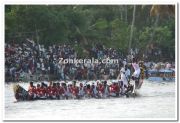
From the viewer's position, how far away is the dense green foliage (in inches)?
941

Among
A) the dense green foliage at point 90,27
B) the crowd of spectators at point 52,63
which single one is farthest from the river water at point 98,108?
the dense green foliage at point 90,27

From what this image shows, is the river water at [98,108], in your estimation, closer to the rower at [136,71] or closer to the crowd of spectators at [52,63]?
the rower at [136,71]

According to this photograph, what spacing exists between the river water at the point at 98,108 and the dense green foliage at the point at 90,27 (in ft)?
3.99

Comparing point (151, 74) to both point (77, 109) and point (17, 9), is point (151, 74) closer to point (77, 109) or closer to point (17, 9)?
point (77, 109)

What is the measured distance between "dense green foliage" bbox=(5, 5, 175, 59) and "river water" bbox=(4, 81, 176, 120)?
1.22 metres

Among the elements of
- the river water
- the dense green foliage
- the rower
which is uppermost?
the dense green foliage

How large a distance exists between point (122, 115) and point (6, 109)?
3002mm

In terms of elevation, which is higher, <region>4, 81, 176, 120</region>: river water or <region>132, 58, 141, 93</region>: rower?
<region>132, 58, 141, 93</region>: rower

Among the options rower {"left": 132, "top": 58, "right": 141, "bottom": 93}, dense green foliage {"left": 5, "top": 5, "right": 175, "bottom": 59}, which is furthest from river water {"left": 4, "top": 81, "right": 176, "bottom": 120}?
dense green foliage {"left": 5, "top": 5, "right": 175, "bottom": 59}

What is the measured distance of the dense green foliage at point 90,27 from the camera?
23891 millimetres

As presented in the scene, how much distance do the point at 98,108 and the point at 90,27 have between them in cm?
224

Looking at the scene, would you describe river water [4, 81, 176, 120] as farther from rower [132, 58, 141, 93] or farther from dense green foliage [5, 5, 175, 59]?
dense green foliage [5, 5, 175, 59]

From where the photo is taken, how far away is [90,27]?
24438 mm

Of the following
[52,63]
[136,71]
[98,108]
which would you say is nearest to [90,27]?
[52,63]
